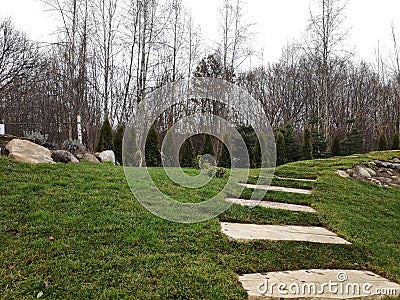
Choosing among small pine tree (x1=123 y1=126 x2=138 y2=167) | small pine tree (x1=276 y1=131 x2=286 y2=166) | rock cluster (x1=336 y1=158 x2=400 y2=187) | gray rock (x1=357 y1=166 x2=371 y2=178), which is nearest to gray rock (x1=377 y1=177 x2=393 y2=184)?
rock cluster (x1=336 y1=158 x2=400 y2=187)

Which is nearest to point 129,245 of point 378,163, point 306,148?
point 378,163

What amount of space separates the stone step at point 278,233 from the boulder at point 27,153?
380 cm

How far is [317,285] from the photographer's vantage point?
2639 mm

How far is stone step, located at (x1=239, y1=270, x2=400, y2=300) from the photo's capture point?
2.47 m

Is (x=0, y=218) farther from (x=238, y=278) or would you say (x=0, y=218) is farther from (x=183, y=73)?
(x=183, y=73)

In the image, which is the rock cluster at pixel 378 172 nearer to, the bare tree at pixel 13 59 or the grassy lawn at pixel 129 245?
the grassy lawn at pixel 129 245

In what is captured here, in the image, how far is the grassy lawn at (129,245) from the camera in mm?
2477

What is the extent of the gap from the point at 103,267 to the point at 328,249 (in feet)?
7.78

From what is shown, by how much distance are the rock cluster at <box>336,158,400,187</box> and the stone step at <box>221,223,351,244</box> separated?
4.57 m

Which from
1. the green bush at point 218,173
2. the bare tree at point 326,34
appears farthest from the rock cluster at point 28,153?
the bare tree at point 326,34

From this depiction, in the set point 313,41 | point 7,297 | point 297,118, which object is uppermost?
point 313,41

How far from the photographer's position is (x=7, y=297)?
225cm

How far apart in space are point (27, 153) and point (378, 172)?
8.65 m

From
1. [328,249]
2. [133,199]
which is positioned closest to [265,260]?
[328,249]
